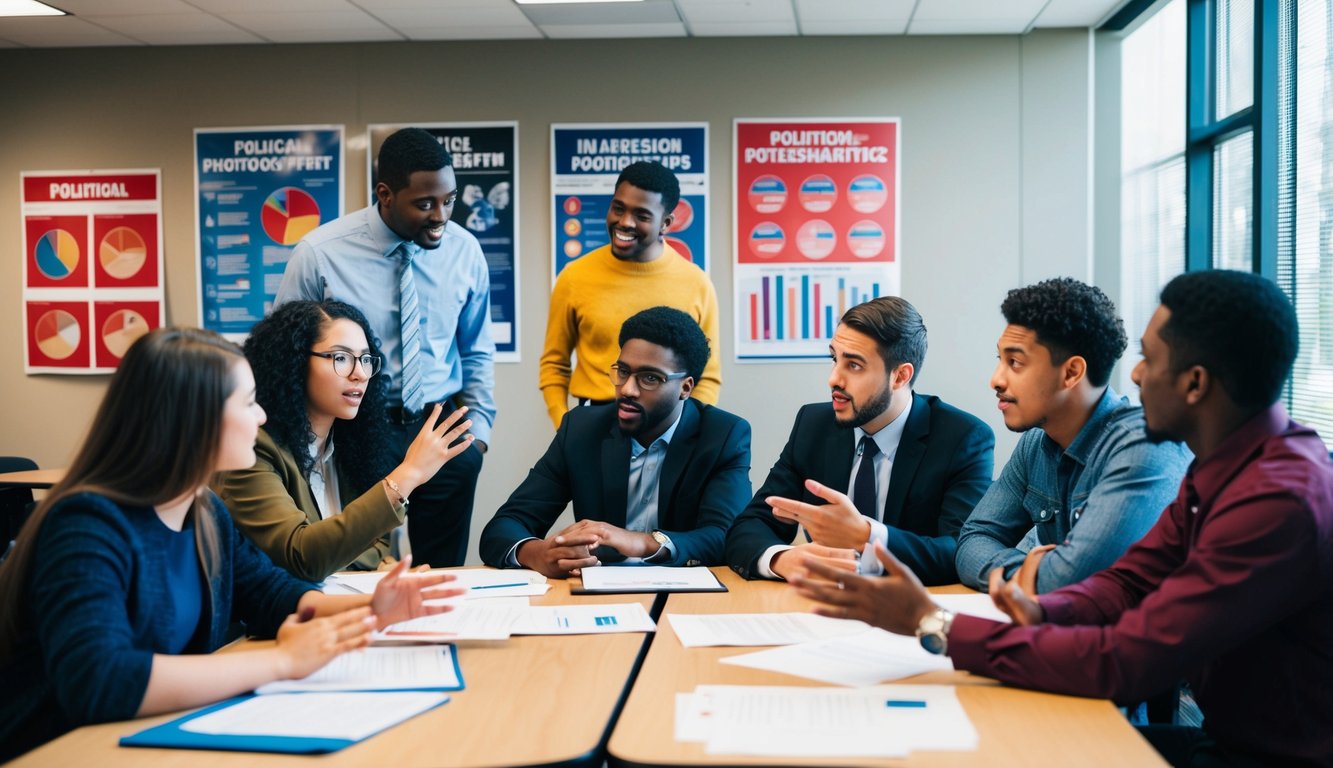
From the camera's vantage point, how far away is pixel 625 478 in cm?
296

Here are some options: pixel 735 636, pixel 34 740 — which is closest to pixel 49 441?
pixel 34 740

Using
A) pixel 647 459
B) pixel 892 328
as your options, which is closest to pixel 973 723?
pixel 892 328

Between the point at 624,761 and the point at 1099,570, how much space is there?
1054mm

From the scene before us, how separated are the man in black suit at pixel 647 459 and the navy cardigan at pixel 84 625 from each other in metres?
1.36

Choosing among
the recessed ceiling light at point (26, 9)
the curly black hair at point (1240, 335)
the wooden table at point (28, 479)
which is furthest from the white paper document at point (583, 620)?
the recessed ceiling light at point (26, 9)

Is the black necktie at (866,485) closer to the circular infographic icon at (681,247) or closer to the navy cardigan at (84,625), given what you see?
the navy cardigan at (84,625)

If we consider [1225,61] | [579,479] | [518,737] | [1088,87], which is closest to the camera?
[518,737]

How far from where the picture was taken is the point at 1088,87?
16.7 ft

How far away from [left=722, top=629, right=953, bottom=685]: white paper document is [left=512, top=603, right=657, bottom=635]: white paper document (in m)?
0.29

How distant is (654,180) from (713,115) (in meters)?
1.55

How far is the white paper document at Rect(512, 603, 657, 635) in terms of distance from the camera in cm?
193

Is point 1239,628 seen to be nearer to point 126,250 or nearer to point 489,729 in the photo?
point 489,729

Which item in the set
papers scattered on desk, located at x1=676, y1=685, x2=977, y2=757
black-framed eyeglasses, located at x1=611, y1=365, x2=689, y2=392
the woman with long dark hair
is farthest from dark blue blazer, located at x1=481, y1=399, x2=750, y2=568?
papers scattered on desk, located at x1=676, y1=685, x2=977, y2=757

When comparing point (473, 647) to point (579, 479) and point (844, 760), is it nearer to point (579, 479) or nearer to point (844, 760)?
point (844, 760)
